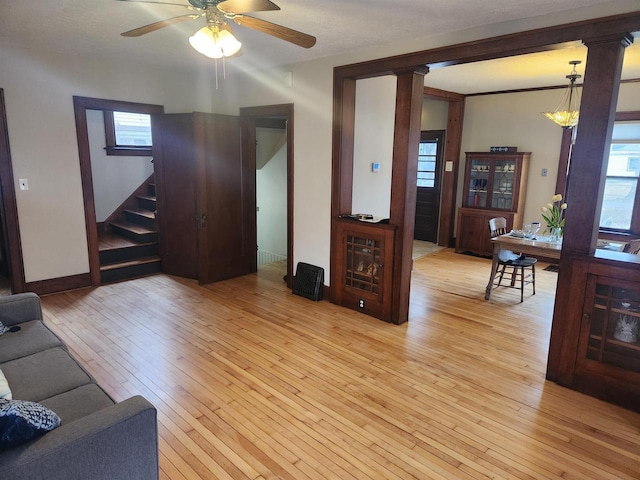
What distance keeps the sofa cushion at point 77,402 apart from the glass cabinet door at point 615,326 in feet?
10.0

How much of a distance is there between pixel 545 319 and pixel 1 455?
4463 mm

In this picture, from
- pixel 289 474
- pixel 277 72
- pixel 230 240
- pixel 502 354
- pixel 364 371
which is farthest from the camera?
pixel 230 240

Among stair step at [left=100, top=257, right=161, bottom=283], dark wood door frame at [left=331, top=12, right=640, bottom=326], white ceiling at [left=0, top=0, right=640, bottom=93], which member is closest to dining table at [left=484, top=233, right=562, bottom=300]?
dark wood door frame at [left=331, top=12, right=640, bottom=326]

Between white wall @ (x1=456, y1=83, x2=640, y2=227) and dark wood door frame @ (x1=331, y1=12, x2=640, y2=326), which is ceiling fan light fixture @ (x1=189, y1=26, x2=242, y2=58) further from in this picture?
white wall @ (x1=456, y1=83, x2=640, y2=227)

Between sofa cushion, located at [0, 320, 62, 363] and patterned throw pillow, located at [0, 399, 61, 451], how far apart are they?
1.07m

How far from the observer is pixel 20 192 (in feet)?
14.2

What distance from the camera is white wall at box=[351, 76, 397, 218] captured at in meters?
4.59

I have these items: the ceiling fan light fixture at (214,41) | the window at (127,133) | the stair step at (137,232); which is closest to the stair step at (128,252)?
the stair step at (137,232)

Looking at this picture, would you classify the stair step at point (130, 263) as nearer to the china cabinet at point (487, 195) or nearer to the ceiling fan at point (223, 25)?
the ceiling fan at point (223, 25)

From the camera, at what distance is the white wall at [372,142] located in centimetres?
459

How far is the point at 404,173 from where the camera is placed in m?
3.79

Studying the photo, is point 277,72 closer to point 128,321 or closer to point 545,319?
point 128,321

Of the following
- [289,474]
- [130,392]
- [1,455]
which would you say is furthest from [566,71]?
[1,455]

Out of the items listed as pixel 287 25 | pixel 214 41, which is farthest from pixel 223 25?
pixel 287 25
